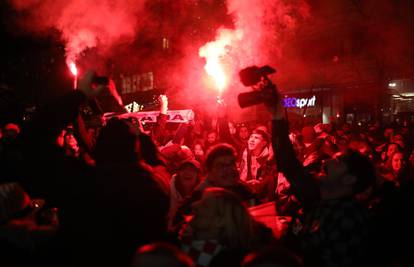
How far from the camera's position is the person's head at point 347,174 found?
3.01 metres

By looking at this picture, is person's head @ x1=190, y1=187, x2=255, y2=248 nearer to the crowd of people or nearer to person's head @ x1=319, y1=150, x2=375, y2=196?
the crowd of people

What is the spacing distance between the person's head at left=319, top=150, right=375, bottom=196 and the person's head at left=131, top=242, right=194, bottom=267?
1334mm

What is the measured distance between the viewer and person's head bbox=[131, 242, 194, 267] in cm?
212

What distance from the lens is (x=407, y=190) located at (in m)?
3.82

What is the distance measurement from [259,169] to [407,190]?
3.15 m

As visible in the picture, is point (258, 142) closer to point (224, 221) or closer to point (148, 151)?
point (148, 151)

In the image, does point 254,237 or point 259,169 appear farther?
point 259,169

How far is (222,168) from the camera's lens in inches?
157

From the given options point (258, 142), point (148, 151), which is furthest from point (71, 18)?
point (148, 151)

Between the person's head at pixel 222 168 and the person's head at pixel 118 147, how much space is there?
1.37m

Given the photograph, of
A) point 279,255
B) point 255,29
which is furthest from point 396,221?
point 255,29

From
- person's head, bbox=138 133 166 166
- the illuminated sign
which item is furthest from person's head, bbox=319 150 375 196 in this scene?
the illuminated sign

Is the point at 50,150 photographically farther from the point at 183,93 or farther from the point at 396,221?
the point at 183,93

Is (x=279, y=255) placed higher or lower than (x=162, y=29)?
lower
